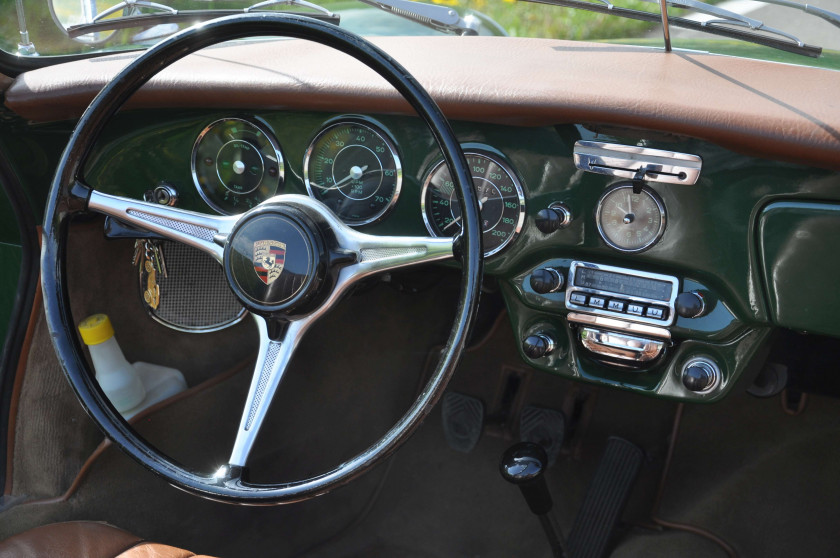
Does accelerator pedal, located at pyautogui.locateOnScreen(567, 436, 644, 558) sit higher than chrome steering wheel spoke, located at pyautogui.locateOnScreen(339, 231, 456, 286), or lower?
lower

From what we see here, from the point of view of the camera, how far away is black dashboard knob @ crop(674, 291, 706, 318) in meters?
1.45

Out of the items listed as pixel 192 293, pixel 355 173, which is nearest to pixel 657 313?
pixel 355 173

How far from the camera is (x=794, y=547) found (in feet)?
6.57

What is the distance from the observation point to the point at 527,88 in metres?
1.39

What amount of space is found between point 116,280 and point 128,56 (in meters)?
0.60

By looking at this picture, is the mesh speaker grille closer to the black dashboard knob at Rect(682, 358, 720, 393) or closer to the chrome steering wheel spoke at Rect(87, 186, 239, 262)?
the chrome steering wheel spoke at Rect(87, 186, 239, 262)

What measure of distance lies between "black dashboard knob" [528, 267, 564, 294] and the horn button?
48 cm

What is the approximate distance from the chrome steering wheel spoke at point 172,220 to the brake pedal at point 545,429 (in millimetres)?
1216

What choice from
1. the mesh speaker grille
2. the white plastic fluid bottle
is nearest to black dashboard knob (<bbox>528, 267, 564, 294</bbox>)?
the mesh speaker grille

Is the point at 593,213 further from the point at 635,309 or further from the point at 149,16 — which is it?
the point at 149,16

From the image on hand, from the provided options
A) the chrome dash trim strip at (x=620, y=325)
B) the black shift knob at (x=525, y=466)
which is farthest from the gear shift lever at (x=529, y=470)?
the chrome dash trim strip at (x=620, y=325)

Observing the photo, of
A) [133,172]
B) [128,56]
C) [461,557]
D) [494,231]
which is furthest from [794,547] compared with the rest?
[128,56]

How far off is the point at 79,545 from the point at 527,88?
121 centimetres

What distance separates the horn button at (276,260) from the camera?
1.28 meters
